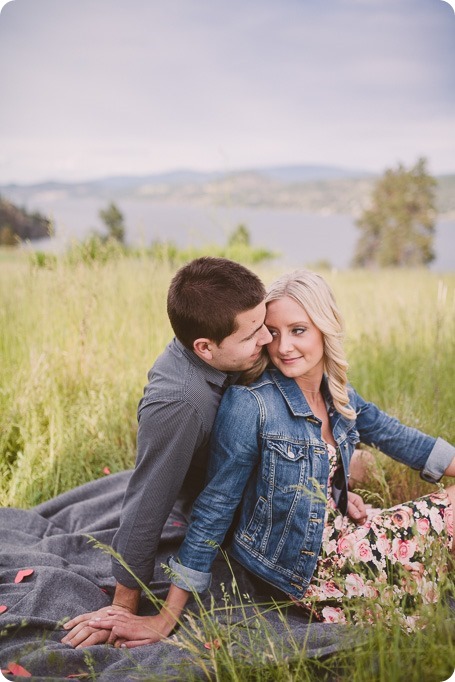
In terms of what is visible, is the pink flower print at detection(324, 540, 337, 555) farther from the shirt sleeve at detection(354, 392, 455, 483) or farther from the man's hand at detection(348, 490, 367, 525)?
the shirt sleeve at detection(354, 392, 455, 483)

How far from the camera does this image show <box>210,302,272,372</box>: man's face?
6.30 feet

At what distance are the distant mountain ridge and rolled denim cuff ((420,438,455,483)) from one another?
2305 millimetres

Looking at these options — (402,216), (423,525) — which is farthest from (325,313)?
(402,216)

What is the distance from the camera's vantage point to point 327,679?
1639mm

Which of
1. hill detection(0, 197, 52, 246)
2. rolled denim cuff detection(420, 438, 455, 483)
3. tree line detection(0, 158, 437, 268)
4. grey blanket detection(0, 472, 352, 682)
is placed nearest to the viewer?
grey blanket detection(0, 472, 352, 682)

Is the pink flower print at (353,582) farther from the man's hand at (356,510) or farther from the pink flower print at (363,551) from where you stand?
the man's hand at (356,510)

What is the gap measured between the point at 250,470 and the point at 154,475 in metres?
0.31

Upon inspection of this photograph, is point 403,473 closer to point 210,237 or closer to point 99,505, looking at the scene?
point 99,505

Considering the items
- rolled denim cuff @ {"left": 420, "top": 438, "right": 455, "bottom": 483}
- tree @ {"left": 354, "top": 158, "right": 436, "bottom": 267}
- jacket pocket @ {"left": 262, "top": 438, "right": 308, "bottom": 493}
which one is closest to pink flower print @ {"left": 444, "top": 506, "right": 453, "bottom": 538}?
rolled denim cuff @ {"left": 420, "top": 438, "right": 455, "bottom": 483}

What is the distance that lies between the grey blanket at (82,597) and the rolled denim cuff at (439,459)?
72cm

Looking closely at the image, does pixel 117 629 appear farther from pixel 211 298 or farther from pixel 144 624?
pixel 211 298

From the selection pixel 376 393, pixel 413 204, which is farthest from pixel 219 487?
pixel 413 204

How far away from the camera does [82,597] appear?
2.12 m

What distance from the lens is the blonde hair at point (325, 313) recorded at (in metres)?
2.02
